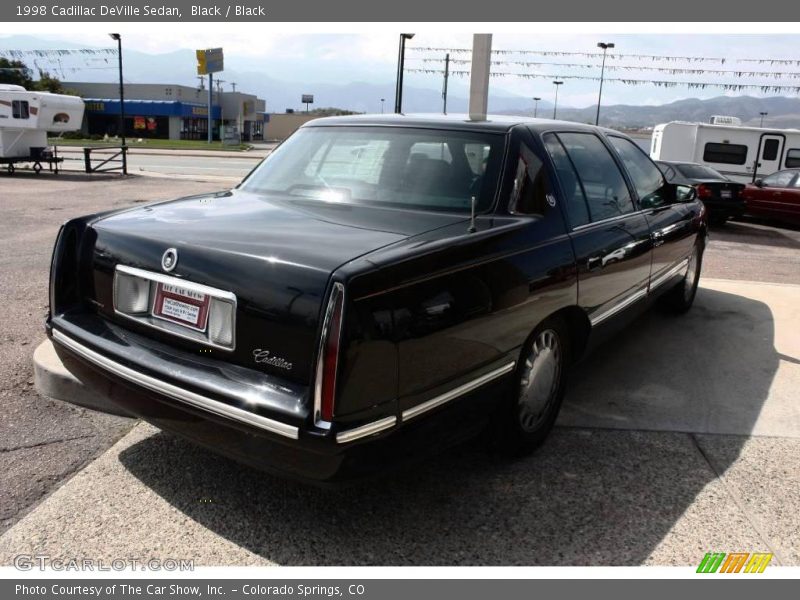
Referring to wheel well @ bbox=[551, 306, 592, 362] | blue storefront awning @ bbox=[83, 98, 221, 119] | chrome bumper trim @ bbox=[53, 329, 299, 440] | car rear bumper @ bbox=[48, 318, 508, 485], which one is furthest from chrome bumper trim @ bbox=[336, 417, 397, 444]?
blue storefront awning @ bbox=[83, 98, 221, 119]

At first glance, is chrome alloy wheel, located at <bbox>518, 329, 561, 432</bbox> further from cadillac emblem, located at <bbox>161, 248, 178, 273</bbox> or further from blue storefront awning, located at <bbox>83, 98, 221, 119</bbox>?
blue storefront awning, located at <bbox>83, 98, 221, 119</bbox>

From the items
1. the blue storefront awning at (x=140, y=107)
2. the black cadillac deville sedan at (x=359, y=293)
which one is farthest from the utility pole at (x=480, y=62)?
the blue storefront awning at (x=140, y=107)

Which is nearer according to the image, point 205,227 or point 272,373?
point 272,373

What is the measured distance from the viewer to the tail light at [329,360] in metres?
2.26

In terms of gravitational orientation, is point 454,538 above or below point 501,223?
below

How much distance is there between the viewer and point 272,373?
8.07 feet

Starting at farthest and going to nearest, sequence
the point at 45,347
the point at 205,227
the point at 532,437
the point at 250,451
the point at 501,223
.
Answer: the point at 45,347
the point at 532,437
the point at 501,223
the point at 205,227
the point at 250,451

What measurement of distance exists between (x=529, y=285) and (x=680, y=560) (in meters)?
1.26

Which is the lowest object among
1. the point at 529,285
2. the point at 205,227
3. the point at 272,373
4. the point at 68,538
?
the point at 68,538

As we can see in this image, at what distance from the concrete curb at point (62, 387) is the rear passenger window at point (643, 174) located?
3574 millimetres

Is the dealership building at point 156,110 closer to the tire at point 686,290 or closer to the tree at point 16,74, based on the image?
the tree at point 16,74

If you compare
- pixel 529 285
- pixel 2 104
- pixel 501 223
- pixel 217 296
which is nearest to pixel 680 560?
pixel 529 285

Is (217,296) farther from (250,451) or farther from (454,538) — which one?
(454,538)

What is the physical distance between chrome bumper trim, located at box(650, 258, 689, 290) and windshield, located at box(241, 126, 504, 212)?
202cm
